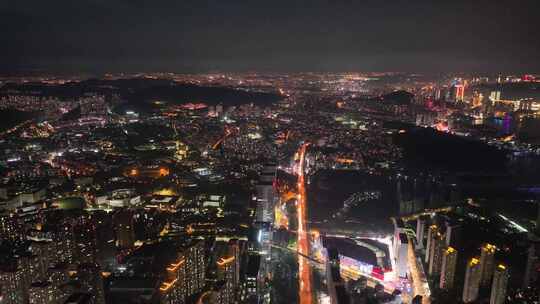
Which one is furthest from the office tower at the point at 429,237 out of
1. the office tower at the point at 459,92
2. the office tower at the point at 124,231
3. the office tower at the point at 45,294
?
the office tower at the point at 459,92

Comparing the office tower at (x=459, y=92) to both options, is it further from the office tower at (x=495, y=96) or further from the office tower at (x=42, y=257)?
the office tower at (x=42, y=257)

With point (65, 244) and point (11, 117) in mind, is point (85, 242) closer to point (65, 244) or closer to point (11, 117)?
point (65, 244)

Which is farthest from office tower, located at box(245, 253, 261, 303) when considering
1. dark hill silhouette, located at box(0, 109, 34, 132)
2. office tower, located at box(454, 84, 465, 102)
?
office tower, located at box(454, 84, 465, 102)

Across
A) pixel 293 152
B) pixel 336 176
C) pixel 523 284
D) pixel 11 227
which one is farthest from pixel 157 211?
pixel 523 284

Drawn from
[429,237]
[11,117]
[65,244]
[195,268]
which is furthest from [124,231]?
[11,117]

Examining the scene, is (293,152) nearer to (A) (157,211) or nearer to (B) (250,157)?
(B) (250,157)

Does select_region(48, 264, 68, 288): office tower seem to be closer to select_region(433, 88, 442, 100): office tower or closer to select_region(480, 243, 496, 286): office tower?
select_region(480, 243, 496, 286): office tower

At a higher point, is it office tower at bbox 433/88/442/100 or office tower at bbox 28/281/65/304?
office tower at bbox 433/88/442/100
